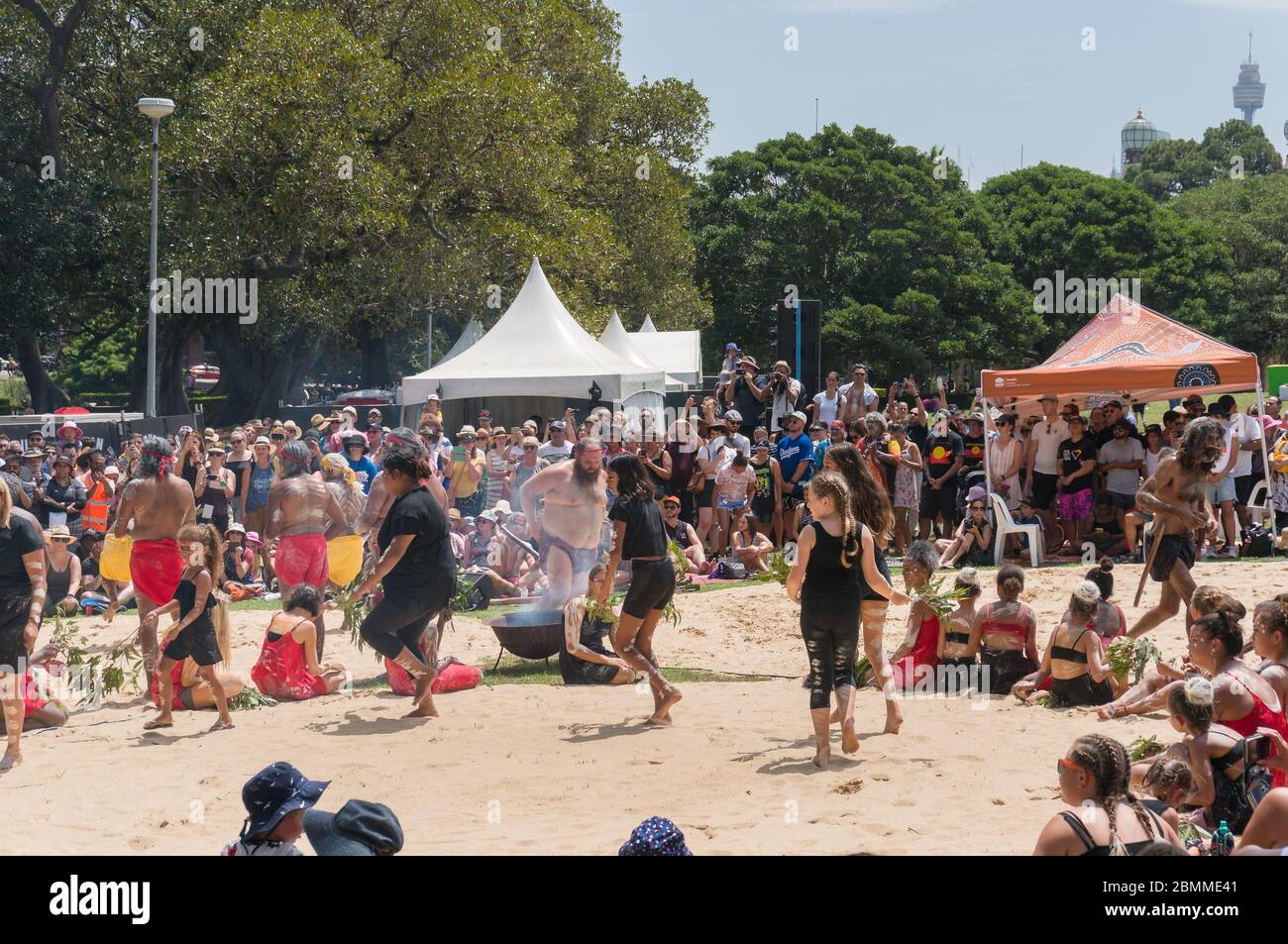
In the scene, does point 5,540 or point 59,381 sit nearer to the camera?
point 5,540

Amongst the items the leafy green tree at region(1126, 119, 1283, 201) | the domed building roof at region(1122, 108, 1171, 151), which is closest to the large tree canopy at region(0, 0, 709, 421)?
the leafy green tree at region(1126, 119, 1283, 201)

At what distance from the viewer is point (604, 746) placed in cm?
812

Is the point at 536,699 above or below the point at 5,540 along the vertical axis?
below

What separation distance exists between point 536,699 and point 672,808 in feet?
8.96

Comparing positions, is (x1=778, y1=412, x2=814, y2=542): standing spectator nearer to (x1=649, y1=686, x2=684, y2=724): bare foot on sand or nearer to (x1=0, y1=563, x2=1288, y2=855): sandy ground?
(x1=0, y1=563, x2=1288, y2=855): sandy ground

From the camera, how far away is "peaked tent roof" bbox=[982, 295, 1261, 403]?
14.2 meters

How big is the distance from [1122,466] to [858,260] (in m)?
34.9

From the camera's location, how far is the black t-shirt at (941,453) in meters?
15.2

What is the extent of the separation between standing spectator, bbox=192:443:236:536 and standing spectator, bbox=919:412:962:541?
25.3ft

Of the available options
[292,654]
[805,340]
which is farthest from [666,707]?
[805,340]
